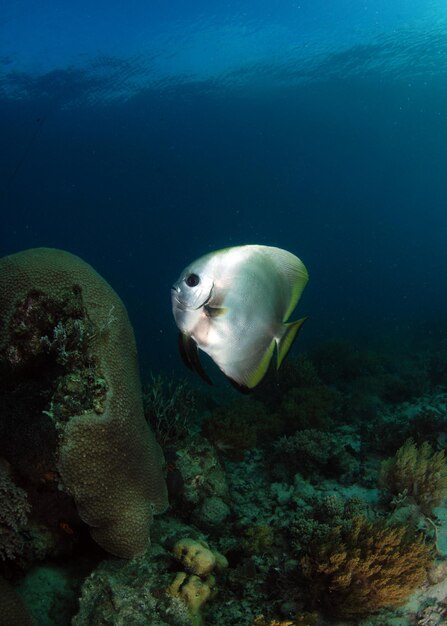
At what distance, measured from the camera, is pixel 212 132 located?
59812mm

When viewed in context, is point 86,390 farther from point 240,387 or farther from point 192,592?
point 240,387

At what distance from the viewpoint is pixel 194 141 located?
206 ft

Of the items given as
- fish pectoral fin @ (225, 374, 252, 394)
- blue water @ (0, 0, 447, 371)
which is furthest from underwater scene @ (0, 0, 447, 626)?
blue water @ (0, 0, 447, 371)

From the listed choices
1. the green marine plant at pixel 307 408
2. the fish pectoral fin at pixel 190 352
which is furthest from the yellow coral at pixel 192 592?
the green marine plant at pixel 307 408

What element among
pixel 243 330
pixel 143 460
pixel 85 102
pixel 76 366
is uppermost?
pixel 85 102

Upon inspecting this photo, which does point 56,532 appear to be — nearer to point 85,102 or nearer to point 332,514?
point 332,514

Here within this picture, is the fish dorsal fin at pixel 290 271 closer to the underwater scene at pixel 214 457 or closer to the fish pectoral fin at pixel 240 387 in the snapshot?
the underwater scene at pixel 214 457

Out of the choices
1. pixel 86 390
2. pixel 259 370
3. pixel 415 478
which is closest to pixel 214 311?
pixel 259 370

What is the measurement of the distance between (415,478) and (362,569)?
1.88 meters

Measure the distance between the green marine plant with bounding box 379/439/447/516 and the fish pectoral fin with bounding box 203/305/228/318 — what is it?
172 inches

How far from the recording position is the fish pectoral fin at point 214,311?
5.27 feet

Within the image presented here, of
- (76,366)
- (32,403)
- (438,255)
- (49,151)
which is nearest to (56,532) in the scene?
(32,403)

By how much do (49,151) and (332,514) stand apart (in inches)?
2512

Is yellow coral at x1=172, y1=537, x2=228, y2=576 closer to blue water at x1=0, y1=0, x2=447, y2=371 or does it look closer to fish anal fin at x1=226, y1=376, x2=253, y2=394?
fish anal fin at x1=226, y1=376, x2=253, y2=394
